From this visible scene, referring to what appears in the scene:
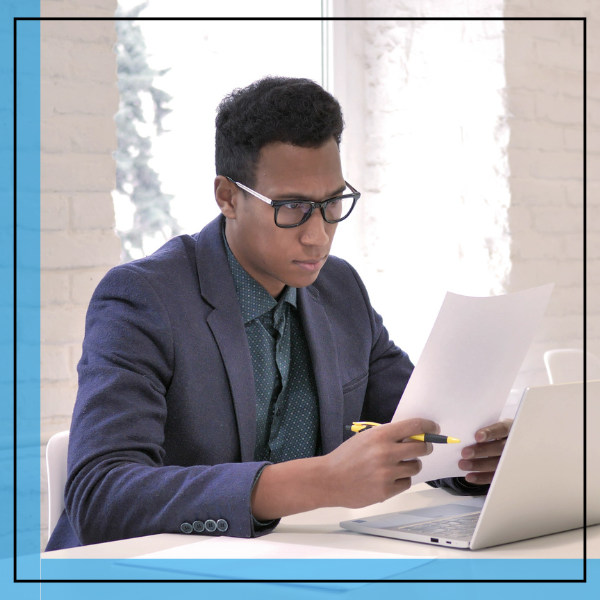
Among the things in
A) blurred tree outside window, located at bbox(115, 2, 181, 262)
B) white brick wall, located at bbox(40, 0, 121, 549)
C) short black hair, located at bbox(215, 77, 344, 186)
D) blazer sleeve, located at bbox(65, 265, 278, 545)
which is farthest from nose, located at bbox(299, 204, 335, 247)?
blurred tree outside window, located at bbox(115, 2, 181, 262)

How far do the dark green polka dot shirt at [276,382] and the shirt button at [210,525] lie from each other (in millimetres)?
358

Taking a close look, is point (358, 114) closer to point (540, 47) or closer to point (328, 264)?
point (540, 47)

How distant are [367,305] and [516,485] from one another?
2.36 feet

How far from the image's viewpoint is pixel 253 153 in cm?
124

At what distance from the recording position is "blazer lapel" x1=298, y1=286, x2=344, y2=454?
1284mm

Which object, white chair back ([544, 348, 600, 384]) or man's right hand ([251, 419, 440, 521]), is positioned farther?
white chair back ([544, 348, 600, 384])

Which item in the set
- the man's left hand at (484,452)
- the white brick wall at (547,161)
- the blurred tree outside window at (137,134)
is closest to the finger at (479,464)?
the man's left hand at (484,452)

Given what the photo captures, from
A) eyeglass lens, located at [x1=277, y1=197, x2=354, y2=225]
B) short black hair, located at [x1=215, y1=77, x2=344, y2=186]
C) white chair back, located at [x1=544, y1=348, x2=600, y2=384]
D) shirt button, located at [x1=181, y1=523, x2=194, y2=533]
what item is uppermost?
short black hair, located at [x1=215, y1=77, x2=344, y2=186]

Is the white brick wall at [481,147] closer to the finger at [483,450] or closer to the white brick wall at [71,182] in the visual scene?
the white brick wall at [71,182]

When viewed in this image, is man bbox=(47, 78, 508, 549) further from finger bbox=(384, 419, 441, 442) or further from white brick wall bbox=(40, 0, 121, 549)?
white brick wall bbox=(40, 0, 121, 549)

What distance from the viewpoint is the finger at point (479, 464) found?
3.43 ft

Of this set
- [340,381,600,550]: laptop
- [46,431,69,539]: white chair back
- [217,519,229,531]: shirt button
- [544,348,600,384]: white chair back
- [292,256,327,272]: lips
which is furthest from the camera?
[544,348,600,384]: white chair back

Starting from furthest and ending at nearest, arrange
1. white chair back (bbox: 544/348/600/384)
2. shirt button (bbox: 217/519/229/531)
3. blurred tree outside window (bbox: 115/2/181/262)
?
white chair back (bbox: 544/348/600/384) < blurred tree outside window (bbox: 115/2/181/262) < shirt button (bbox: 217/519/229/531)
